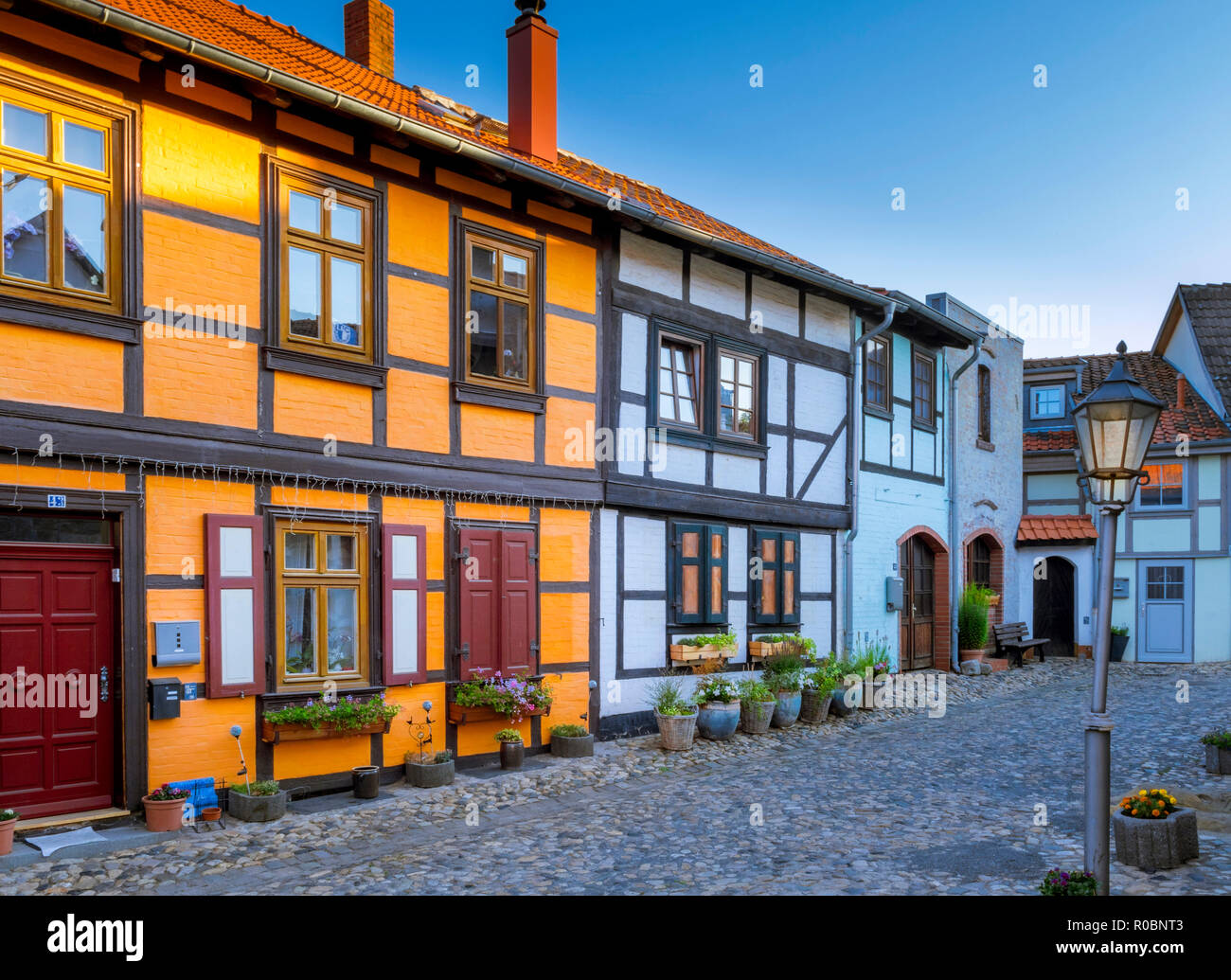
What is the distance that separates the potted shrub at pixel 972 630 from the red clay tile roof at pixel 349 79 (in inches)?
294

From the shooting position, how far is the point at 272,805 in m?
7.29

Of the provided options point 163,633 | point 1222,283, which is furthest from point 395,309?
point 1222,283

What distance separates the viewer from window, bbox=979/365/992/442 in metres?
19.5

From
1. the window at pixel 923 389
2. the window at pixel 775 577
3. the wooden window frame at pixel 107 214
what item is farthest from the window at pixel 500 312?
the window at pixel 923 389

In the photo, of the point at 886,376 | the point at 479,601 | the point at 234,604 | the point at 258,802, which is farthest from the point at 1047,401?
the point at 258,802

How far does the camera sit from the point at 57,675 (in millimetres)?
6875

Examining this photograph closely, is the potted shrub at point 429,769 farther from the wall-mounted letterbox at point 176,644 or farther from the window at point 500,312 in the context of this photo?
the window at point 500,312

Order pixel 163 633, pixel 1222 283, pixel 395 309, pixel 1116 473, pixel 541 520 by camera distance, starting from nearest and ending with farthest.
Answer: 1. pixel 1116 473
2. pixel 163 633
3. pixel 395 309
4. pixel 541 520
5. pixel 1222 283

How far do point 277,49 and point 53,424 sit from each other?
4.44 m

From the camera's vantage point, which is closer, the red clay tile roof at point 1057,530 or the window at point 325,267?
the window at point 325,267

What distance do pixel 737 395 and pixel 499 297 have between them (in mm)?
3898

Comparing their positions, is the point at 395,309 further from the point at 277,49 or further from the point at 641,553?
the point at 641,553

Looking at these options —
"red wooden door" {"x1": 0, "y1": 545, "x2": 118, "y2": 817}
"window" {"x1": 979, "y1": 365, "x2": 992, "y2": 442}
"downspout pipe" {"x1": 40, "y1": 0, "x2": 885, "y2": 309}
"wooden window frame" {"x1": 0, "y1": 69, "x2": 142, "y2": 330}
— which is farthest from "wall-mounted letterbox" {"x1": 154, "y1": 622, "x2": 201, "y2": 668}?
"window" {"x1": 979, "y1": 365, "x2": 992, "y2": 442}

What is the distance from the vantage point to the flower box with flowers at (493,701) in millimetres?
9102
